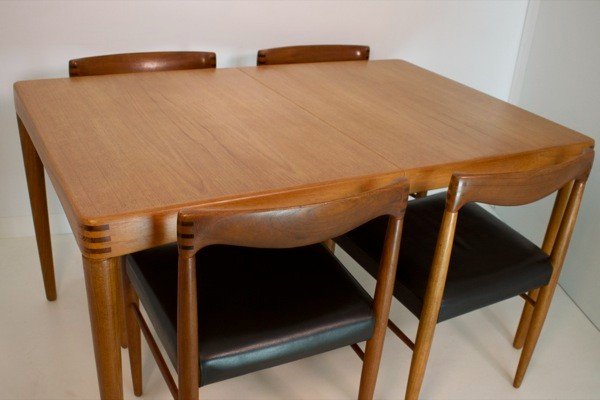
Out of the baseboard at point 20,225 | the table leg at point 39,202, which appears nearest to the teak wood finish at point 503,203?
the table leg at point 39,202

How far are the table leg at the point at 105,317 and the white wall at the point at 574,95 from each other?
172 cm

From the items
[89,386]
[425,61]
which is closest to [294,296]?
[89,386]

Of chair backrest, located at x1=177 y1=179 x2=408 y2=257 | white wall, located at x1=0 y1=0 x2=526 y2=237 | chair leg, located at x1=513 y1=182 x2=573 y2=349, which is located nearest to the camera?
chair backrest, located at x1=177 y1=179 x2=408 y2=257

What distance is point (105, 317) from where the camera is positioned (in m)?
1.19

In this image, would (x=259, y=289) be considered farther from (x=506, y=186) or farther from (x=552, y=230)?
(x=552, y=230)

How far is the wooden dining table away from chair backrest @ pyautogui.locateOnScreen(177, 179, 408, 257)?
0.44ft

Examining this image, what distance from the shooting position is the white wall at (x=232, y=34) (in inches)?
86.0

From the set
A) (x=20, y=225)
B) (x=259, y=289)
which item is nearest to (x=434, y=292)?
(x=259, y=289)

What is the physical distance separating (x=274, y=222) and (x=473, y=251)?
0.77 metres

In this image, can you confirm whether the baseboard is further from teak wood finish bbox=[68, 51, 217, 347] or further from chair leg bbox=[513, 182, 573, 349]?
chair leg bbox=[513, 182, 573, 349]

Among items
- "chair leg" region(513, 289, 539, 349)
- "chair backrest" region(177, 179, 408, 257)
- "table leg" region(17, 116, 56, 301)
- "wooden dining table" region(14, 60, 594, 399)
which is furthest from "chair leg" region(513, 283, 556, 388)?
"table leg" region(17, 116, 56, 301)

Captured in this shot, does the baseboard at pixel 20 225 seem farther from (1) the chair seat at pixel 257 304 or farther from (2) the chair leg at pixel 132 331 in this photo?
(1) the chair seat at pixel 257 304

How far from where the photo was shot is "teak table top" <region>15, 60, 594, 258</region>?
117 cm

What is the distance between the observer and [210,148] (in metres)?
1.40
